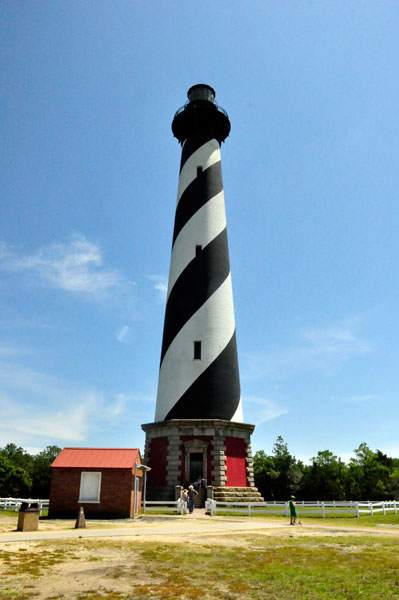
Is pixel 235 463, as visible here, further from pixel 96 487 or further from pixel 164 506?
pixel 96 487

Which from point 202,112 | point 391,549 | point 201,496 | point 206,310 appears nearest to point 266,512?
point 201,496

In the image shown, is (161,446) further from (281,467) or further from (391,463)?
(391,463)

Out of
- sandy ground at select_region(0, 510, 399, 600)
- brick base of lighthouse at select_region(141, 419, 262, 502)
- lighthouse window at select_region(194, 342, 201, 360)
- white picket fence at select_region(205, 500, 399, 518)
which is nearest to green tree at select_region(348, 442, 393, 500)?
white picket fence at select_region(205, 500, 399, 518)

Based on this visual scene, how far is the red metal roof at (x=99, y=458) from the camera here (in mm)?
18828

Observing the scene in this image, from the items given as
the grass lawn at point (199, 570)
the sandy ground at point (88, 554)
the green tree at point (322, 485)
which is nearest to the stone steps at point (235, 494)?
the sandy ground at point (88, 554)

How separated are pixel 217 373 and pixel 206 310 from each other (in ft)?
12.8

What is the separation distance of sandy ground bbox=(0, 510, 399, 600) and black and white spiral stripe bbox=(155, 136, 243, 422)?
38.4ft

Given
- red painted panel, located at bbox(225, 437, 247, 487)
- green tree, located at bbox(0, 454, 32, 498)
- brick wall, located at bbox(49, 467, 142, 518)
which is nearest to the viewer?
brick wall, located at bbox(49, 467, 142, 518)

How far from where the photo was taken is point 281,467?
164 ft

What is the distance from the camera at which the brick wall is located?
1830 centimetres

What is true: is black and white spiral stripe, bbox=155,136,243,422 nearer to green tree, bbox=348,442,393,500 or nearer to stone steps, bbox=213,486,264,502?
stone steps, bbox=213,486,264,502

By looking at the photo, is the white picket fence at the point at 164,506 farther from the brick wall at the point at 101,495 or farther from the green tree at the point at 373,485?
the green tree at the point at 373,485

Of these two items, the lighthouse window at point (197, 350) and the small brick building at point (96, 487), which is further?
the lighthouse window at point (197, 350)

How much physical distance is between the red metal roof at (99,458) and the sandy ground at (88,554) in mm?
2851
